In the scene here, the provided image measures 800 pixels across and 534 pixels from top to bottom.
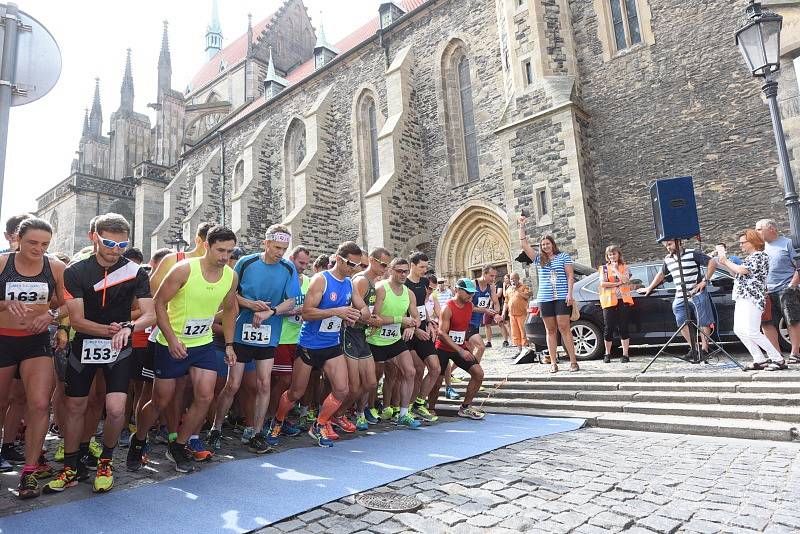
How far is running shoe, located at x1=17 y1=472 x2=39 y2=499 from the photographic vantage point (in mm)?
2945

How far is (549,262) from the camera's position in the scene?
21.8 feet

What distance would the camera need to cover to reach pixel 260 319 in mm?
4094

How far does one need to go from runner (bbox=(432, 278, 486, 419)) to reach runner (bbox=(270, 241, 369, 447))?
1.31 meters

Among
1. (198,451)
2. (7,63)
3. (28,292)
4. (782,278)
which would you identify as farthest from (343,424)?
(782,278)

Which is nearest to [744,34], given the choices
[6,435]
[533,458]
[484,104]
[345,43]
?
[533,458]

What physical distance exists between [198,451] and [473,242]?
13.2 m

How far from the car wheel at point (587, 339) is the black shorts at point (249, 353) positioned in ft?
16.8

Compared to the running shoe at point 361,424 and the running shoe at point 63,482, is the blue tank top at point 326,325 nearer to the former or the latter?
the running shoe at point 361,424

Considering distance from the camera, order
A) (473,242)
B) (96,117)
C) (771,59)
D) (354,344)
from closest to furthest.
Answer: (354,344)
(771,59)
(473,242)
(96,117)

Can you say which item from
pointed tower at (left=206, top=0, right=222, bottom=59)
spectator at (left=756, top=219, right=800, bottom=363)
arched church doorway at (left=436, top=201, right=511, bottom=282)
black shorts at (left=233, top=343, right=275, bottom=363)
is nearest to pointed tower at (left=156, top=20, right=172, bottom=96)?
pointed tower at (left=206, top=0, right=222, bottom=59)

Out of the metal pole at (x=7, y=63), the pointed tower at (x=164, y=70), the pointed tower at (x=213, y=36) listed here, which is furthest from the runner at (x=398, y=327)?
the pointed tower at (x=213, y=36)

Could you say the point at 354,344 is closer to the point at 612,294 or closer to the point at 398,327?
the point at 398,327

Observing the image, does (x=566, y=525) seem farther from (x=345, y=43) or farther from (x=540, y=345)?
(x=345, y=43)

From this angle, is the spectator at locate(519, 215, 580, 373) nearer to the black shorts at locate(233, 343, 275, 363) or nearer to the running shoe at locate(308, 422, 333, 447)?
the running shoe at locate(308, 422, 333, 447)
